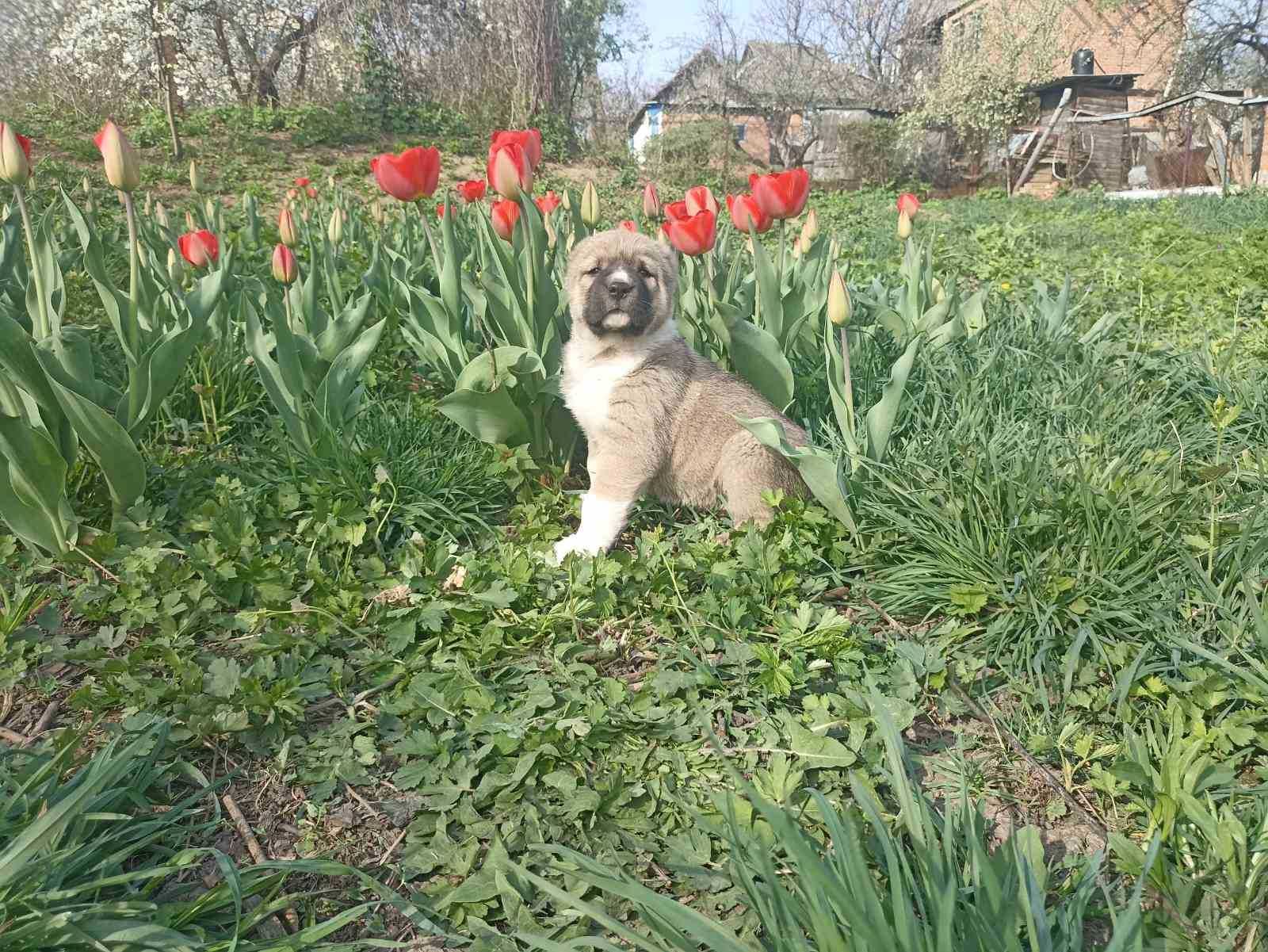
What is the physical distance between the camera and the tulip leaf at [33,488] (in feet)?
7.15

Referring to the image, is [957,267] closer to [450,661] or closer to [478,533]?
[478,533]

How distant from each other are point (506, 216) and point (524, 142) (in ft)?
1.24

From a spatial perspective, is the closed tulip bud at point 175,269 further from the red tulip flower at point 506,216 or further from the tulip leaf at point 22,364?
the red tulip flower at point 506,216

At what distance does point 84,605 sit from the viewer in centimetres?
218

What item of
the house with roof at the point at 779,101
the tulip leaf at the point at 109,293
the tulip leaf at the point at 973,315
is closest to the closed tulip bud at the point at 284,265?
the tulip leaf at the point at 109,293

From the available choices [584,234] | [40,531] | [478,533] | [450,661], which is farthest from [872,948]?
[584,234]

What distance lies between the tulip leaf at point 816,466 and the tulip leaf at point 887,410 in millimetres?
154

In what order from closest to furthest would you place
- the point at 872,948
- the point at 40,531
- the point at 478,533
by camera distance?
the point at 872,948, the point at 40,531, the point at 478,533

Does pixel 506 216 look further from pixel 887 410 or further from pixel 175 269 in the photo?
pixel 887 410

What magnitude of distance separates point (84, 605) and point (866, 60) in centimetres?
3233

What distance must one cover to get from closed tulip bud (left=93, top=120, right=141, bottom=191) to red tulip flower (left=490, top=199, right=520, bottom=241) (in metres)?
1.20

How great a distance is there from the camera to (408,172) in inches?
106

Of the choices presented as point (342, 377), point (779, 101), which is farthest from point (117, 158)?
point (779, 101)

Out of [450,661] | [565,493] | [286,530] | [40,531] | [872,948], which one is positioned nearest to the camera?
[872,948]
